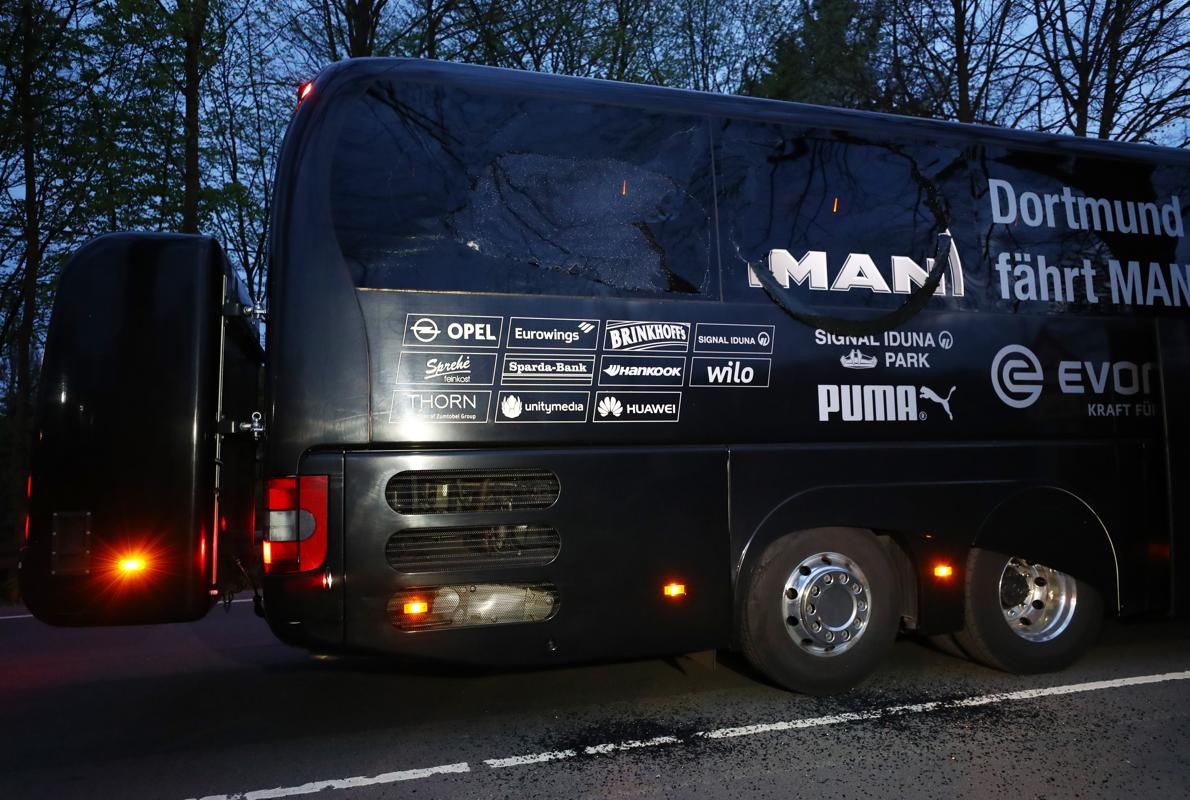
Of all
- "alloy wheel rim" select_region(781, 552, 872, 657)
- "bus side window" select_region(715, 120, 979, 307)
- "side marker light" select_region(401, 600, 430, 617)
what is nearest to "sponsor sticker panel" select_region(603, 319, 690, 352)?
"bus side window" select_region(715, 120, 979, 307)

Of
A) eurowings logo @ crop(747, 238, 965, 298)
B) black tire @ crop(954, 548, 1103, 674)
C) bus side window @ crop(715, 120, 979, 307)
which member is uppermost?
bus side window @ crop(715, 120, 979, 307)

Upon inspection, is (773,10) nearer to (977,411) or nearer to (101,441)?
(977,411)

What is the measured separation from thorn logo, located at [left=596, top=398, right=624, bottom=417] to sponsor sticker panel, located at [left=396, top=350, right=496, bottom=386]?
22.8 inches

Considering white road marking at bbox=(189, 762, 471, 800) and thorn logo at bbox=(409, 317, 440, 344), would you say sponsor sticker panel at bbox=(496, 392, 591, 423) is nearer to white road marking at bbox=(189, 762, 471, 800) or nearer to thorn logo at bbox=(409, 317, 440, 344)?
thorn logo at bbox=(409, 317, 440, 344)

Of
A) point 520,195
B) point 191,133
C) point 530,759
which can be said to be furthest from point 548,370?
point 191,133

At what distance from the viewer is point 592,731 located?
4.57m

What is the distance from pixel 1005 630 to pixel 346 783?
381 centimetres

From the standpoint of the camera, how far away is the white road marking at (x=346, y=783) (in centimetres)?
386

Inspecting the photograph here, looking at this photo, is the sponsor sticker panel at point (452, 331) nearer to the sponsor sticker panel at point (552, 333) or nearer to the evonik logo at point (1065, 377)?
the sponsor sticker panel at point (552, 333)

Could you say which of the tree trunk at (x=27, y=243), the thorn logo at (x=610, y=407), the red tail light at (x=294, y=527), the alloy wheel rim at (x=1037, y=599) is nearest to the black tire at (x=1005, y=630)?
the alloy wheel rim at (x=1037, y=599)

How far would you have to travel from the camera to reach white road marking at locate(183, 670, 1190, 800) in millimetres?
3930

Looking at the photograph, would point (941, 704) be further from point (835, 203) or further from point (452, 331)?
point (452, 331)

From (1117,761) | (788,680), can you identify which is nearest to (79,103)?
(788,680)

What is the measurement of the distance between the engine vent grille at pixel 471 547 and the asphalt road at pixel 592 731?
58 cm
